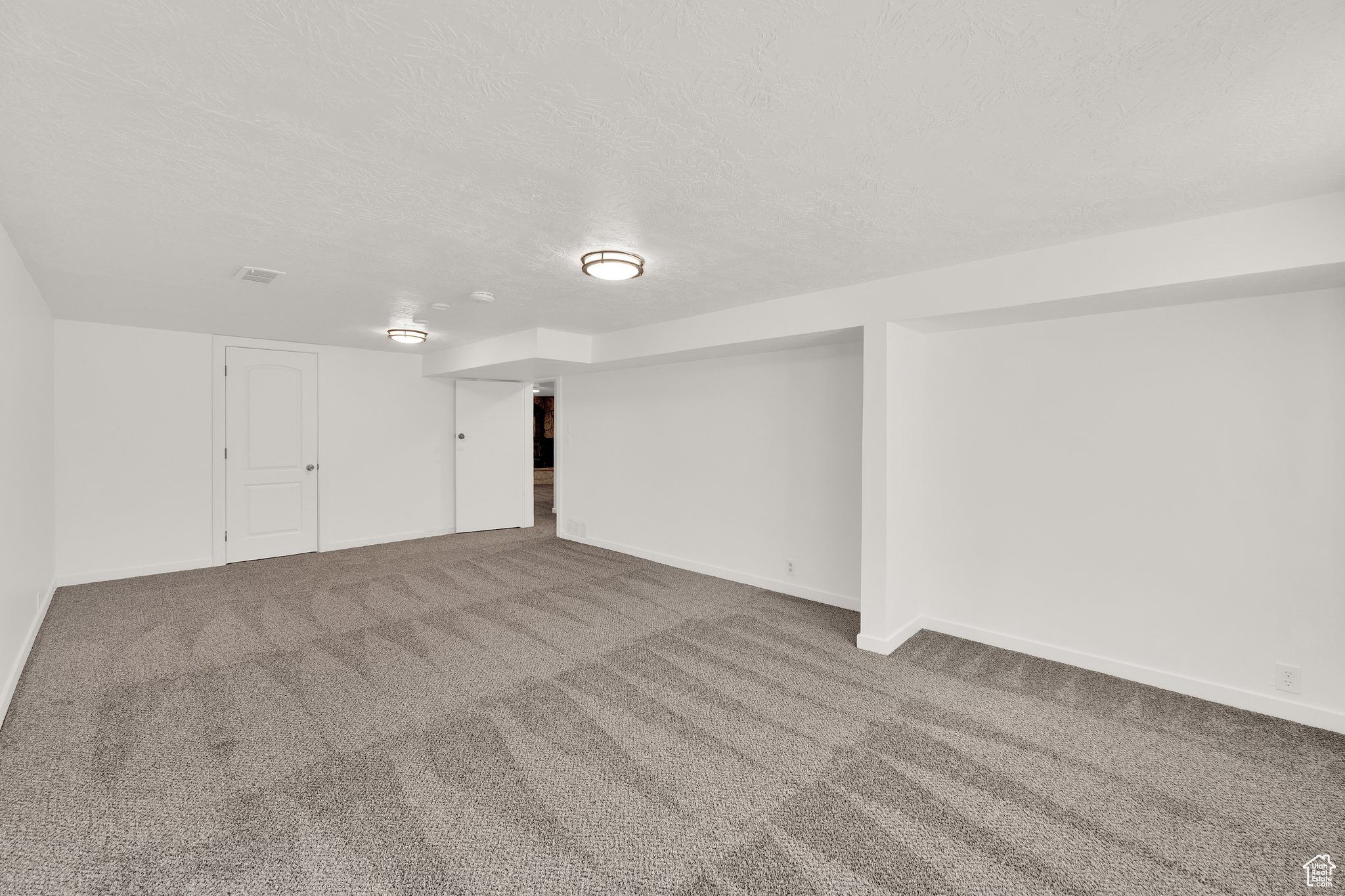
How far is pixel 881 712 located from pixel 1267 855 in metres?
1.30

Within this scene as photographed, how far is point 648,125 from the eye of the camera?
1760 millimetres

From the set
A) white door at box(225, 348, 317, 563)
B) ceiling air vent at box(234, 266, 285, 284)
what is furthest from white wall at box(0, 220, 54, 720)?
white door at box(225, 348, 317, 563)

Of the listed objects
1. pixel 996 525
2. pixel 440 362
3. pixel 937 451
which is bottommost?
pixel 996 525

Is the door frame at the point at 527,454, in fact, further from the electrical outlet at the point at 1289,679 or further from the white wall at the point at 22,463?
the electrical outlet at the point at 1289,679

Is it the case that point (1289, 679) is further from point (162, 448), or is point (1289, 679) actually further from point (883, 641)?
point (162, 448)

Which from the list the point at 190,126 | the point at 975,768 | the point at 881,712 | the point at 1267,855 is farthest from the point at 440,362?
the point at 1267,855

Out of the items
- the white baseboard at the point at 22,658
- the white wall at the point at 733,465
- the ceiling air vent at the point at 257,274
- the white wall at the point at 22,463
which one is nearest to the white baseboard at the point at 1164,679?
the white wall at the point at 733,465

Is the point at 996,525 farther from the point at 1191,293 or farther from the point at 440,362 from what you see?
the point at 440,362

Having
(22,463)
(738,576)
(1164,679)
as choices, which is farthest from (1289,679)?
(22,463)

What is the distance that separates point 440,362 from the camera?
6.62 meters

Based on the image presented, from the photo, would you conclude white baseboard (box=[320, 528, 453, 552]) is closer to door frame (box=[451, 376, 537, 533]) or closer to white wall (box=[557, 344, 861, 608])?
door frame (box=[451, 376, 537, 533])

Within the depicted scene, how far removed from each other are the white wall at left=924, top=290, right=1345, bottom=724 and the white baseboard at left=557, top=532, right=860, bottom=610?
817 mm

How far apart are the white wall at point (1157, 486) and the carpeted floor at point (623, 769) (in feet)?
1.11

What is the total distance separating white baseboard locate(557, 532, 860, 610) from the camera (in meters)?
4.45
